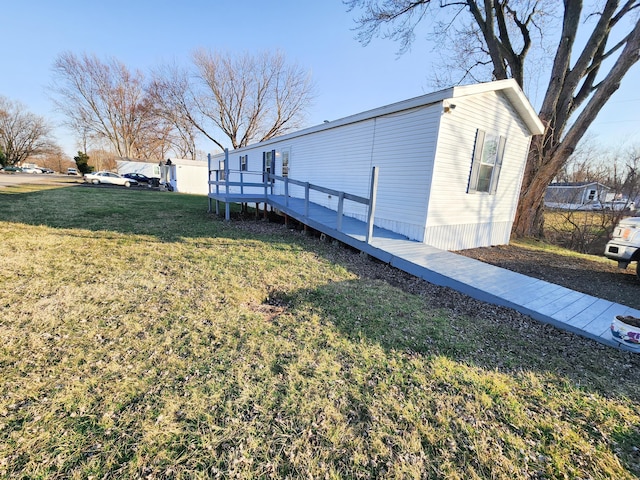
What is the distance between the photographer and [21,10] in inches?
571

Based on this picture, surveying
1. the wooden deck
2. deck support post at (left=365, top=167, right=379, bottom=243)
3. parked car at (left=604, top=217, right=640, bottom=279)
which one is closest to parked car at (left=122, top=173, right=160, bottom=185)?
the wooden deck

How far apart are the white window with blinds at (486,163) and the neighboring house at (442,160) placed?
0.03m

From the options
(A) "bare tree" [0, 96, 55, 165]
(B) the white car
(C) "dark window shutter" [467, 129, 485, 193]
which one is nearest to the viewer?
(C) "dark window shutter" [467, 129, 485, 193]

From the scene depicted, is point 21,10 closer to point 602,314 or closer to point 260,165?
point 260,165

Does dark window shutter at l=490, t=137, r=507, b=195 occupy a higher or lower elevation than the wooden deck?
higher

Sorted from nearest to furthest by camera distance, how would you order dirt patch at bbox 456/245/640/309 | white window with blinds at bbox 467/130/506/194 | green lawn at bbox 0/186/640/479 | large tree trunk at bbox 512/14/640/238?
green lawn at bbox 0/186/640/479 < dirt patch at bbox 456/245/640/309 < white window with blinds at bbox 467/130/506/194 < large tree trunk at bbox 512/14/640/238

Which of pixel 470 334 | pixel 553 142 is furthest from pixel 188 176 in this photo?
pixel 470 334

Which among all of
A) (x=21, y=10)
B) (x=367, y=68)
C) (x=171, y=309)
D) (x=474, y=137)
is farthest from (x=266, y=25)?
(x=171, y=309)

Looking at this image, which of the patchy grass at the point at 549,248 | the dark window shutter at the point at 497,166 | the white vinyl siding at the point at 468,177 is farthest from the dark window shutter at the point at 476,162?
the patchy grass at the point at 549,248

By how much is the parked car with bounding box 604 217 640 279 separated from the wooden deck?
256cm

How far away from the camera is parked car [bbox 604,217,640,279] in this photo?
561 centimetres

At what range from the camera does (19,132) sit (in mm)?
46656

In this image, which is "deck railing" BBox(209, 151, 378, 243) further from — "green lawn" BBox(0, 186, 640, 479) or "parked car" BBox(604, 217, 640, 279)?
"parked car" BBox(604, 217, 640, 279)

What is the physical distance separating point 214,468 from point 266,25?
1017 inches
